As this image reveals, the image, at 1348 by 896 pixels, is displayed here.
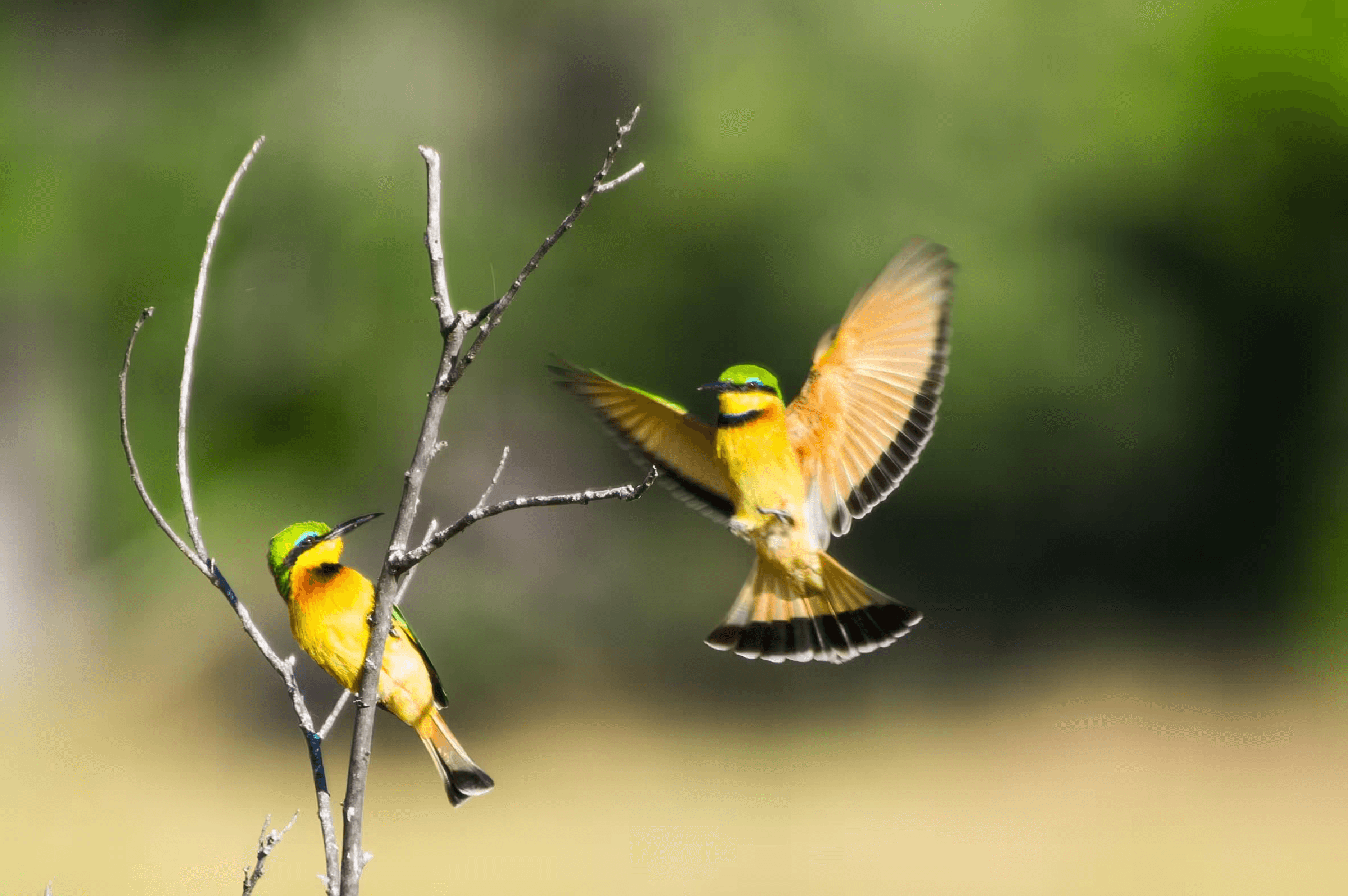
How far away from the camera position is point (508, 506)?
1.27 m

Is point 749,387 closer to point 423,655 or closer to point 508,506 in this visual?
point 423,655

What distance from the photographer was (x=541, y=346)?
9.29 meters

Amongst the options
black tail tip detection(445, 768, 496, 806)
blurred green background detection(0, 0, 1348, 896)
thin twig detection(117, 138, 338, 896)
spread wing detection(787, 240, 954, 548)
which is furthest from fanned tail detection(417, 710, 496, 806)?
blurred green background detection(0, 0, 1348, 896)

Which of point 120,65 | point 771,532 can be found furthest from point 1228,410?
point 771,532

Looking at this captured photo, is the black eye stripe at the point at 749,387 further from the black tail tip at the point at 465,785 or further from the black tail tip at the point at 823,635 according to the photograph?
the black tail tip at the point at 465,785

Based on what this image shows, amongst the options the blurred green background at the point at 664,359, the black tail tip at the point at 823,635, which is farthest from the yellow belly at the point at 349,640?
the blurred green background at the point at 664,359

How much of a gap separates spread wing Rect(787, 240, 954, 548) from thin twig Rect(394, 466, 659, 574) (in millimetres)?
1028

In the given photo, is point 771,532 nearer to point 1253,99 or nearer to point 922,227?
point 922,227

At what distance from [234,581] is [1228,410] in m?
7.48

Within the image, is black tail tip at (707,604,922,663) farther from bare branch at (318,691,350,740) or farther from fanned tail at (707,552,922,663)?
bare branch at (318,691,350,740)

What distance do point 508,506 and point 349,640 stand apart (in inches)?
37.0

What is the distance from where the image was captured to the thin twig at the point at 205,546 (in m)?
1.37

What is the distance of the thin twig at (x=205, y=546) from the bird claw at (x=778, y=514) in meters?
0.93

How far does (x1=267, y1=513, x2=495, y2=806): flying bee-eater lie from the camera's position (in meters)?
2.12
